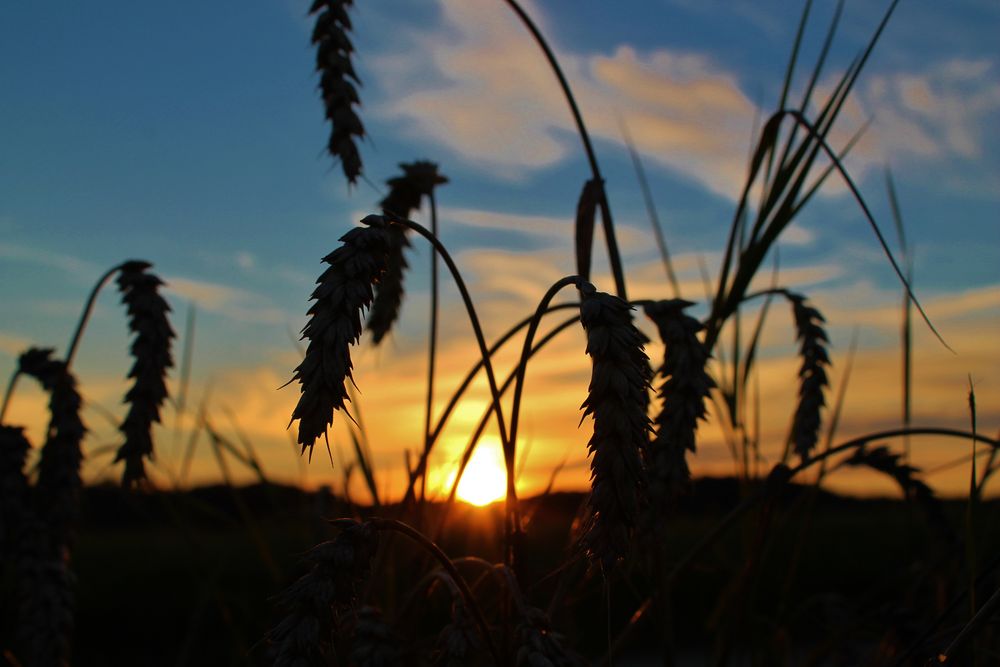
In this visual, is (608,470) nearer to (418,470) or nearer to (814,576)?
(418,470)

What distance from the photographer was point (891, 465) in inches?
70.9

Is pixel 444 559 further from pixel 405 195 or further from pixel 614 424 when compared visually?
pixel 405 195

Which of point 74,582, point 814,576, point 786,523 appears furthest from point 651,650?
point 74,582

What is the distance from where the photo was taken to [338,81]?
1.41 metres

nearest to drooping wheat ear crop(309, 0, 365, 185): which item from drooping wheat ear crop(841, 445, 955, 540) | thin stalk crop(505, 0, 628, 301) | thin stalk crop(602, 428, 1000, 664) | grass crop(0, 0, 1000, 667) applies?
grass crop(0, 0, 1000, 667)

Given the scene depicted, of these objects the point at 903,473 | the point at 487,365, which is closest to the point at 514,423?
the point at 487,365

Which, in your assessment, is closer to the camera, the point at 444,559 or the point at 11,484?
the point at 444,559

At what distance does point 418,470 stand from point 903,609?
3.19 feet

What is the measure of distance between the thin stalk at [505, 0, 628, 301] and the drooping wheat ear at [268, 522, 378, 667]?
2.74 feet

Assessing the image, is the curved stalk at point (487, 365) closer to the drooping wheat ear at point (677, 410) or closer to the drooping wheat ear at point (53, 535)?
the drooping wheat ear at point (677, 410)

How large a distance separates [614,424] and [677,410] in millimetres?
452

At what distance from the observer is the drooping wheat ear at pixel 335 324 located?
2.47 feet

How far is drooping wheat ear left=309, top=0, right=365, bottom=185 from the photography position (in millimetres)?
1316

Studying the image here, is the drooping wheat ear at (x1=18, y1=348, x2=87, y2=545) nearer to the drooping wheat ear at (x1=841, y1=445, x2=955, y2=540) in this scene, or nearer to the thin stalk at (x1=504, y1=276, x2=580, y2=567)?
the thin stalk at (x1=504, y1=276, x2=580, y2=567)
